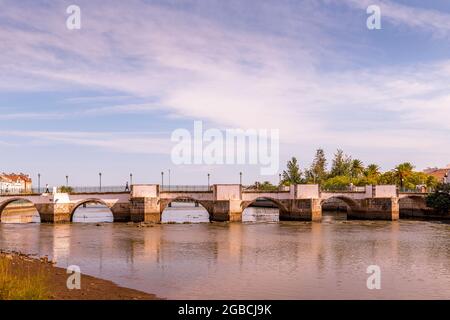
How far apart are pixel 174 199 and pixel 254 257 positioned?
35.4m

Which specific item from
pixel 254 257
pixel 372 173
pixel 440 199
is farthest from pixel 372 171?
pixel 254 257

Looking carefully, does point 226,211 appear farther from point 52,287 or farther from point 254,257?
point 52,287

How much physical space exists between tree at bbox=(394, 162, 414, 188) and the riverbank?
88.7 m

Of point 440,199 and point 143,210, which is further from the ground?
point 440,199

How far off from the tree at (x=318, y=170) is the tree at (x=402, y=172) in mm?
25033

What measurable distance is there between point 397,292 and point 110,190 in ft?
180

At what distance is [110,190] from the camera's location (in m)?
72.5

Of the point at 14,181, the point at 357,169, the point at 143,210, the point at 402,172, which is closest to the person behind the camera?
the point at 143,210

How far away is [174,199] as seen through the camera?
7025 cm

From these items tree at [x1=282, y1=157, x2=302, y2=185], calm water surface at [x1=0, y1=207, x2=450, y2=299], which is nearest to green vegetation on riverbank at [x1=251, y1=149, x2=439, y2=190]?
tree at [x1=282, y1=157, x2=302, y2=185]

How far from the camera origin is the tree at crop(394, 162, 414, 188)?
10362cm

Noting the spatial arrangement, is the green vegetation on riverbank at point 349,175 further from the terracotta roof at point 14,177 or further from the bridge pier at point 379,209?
the terracotta roof at point 14,177

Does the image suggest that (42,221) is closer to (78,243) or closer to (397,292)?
(78,243)
